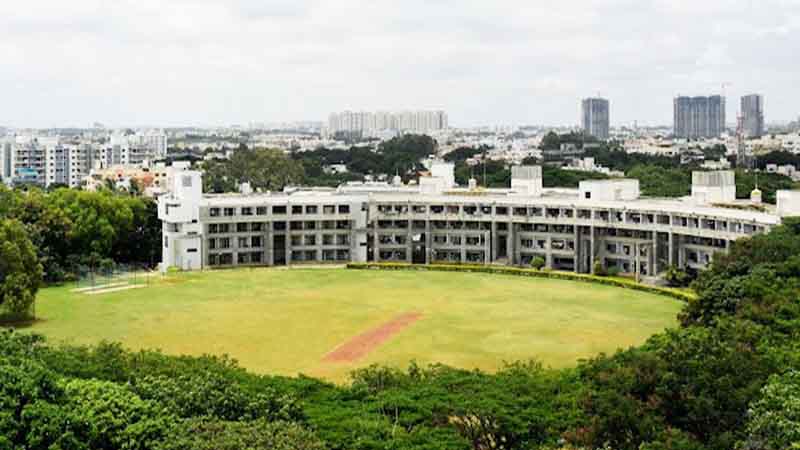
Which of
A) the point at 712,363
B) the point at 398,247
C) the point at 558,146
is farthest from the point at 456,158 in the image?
the point at 712,363

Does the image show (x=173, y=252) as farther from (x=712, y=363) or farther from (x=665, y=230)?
(x=712, y=363)

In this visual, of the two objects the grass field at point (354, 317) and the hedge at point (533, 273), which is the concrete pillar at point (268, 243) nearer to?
the hedge at point (533, 273)

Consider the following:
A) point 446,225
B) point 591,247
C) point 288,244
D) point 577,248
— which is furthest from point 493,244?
point 288,244

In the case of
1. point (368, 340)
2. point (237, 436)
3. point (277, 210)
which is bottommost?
point (368, 340)

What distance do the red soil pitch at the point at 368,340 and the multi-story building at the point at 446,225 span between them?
2076cm

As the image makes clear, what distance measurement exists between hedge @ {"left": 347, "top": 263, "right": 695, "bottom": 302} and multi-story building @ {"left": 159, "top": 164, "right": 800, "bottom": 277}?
9.53ft

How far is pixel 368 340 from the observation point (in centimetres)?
3969

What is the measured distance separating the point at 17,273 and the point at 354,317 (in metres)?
15.2

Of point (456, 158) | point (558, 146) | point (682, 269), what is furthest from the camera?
point (558, 146)

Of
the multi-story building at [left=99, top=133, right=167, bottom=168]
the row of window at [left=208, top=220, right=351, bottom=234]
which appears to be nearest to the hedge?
the row of window at [left=208, top=220, right=351, bottom=234]

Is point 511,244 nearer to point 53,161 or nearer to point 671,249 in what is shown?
point 671,249

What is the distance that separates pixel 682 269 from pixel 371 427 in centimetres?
4068

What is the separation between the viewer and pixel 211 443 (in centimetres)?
1748

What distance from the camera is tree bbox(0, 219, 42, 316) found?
4294 cm
